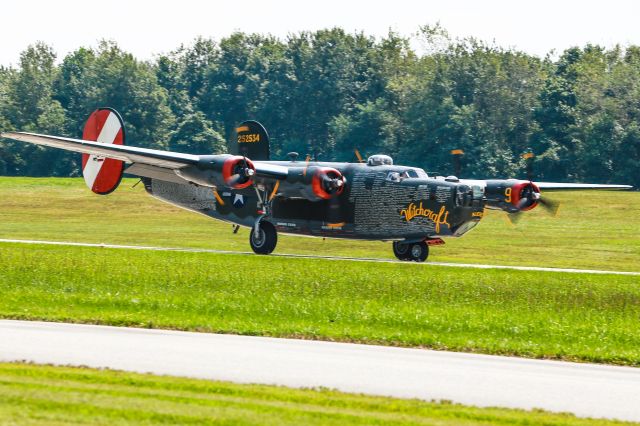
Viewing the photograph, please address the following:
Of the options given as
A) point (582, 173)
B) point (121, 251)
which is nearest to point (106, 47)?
point (582, 173)

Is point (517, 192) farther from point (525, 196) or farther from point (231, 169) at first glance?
point (231, 169)

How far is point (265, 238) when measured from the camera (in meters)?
43.6

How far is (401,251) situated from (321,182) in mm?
4098

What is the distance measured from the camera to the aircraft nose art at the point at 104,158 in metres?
47.0

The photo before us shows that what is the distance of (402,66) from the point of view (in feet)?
406

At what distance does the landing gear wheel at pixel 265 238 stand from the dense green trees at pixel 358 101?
32.4 meters

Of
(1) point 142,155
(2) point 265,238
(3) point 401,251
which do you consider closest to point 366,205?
(3) point 401,251

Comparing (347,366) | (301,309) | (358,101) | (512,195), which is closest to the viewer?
(347,366)

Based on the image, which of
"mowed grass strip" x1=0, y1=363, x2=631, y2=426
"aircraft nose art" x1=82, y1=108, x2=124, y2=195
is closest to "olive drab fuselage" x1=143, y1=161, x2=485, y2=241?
"aircraft nose art" x1=82, y1=108, x2=124, y2=195

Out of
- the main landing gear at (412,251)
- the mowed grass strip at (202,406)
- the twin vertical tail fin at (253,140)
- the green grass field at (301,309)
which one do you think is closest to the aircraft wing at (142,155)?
the green grass field at (301,309)

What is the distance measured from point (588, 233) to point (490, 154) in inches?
1380

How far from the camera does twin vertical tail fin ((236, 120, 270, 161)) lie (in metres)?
46.8

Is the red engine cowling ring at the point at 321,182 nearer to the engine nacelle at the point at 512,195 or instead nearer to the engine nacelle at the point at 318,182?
the engine nacelle at the point at 318,182

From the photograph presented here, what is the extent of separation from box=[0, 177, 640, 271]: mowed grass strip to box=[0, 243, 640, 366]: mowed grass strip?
442 inches
